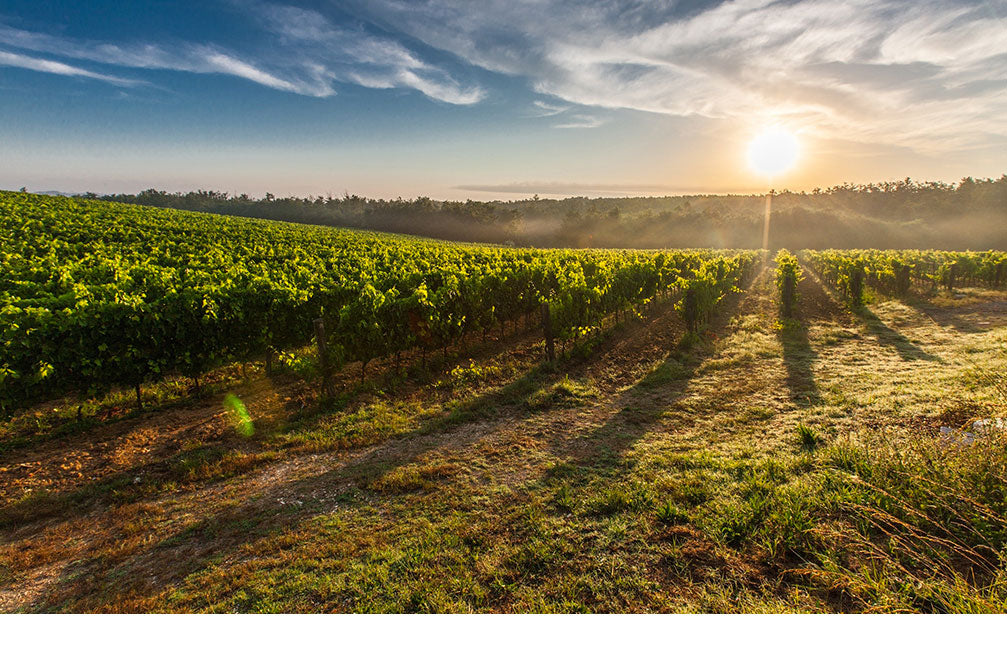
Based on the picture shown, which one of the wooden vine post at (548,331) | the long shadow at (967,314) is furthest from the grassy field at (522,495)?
the long shadow at (967,314)

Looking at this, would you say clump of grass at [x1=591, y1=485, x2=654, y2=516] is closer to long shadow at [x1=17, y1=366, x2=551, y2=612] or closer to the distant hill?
long shadow at [x1=17, y1=366, x2=551, y2=612]

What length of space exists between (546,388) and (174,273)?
945 cm

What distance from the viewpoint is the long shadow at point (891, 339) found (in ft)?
33.7

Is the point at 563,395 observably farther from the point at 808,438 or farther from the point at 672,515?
the point at 672,515

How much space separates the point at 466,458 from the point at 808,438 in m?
4.81

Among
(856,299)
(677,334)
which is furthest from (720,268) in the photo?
(677,334)

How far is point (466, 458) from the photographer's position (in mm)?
6047

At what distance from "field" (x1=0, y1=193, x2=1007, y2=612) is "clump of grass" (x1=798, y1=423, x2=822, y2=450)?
0.04 meters

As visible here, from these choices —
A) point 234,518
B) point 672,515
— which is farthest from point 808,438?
point 234,518

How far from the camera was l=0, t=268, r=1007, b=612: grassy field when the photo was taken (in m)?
3.41

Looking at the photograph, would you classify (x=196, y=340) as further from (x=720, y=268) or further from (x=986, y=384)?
(x=720, y=268)

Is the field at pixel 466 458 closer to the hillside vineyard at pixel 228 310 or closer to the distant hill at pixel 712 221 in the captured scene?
the hillside vineyard at pixel 228 310

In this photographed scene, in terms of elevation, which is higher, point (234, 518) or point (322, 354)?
point (322, 354)

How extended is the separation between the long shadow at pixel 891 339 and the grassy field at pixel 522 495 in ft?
2.25
